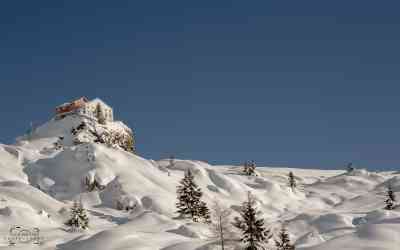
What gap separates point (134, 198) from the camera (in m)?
117

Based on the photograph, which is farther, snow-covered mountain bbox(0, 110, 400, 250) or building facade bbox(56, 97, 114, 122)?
building facade bbox(56, 97, 114, 122)

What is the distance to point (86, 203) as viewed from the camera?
385 ft

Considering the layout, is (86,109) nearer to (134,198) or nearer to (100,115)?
(100,115)

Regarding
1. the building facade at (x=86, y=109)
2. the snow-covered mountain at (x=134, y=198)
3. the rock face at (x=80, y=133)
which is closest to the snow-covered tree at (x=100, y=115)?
the building facade at (x=86, y=109)

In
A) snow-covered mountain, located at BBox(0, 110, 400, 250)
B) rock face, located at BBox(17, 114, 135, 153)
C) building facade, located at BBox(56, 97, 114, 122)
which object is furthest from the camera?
building facade, located at BBox(56, 97, 114, 122)

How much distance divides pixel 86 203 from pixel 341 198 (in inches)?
3016

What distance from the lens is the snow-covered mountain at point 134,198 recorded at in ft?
217

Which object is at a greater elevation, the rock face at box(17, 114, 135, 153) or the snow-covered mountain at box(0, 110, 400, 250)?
the rock face at box(17, 114, 135, 153)

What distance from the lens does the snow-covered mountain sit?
217 ft

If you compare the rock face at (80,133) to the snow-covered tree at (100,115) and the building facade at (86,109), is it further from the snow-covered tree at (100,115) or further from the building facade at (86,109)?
the building facade at (86,109)

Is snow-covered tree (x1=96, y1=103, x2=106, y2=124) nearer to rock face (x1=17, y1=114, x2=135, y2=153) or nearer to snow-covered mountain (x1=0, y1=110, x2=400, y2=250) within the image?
rock face (x1=17, y1=114, x2=135, y2=153)

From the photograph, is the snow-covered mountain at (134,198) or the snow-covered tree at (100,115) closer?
the snow-covered mountain at (134,198)

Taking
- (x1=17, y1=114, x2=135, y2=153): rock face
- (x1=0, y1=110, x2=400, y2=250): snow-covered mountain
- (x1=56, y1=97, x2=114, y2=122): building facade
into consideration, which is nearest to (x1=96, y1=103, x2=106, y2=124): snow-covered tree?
(x1=56, y1=97, x2=114, y2=122): building facade

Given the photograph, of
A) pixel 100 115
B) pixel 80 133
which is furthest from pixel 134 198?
pixel 100 115
